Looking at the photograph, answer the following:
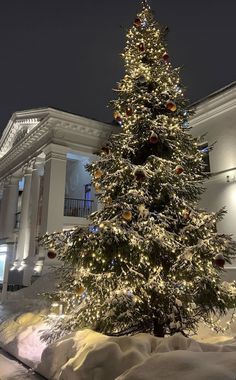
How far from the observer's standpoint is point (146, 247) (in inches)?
235

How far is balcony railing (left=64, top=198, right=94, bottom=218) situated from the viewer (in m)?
18.6

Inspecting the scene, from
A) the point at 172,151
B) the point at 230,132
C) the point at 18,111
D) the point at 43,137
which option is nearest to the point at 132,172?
the point at 172,151

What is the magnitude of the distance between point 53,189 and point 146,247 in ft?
36.0

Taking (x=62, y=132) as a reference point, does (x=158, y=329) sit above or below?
below

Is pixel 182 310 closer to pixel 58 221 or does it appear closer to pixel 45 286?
pixel 45 286

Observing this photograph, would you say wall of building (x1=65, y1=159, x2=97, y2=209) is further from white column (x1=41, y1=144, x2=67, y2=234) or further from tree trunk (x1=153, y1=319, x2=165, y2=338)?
tree trunk (x1=153, y1=319, x2=165, y2=338)

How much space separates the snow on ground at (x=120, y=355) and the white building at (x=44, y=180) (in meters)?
8.28

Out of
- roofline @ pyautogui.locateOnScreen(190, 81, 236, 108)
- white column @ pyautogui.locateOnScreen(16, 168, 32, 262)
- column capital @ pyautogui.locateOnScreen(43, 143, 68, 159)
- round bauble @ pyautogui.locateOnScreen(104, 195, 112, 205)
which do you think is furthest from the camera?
white column @ pyautogui.locateOnScreen(16, 168, 32, 262)

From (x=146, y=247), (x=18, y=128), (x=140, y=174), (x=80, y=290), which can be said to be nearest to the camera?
(x=80, y=290)

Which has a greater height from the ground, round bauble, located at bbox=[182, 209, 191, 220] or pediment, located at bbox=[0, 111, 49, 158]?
pediment, located at bbox=[0, 111, 49, 158]

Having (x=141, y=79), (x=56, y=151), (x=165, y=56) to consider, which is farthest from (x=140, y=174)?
(x=56, y=151)

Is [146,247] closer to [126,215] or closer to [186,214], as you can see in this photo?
[126,215]

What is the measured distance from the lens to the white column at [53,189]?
15.7m

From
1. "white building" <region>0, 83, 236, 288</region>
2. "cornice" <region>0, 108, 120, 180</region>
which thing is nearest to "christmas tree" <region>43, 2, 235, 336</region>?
"white building" <region>0, 83, 236, 288</region>
